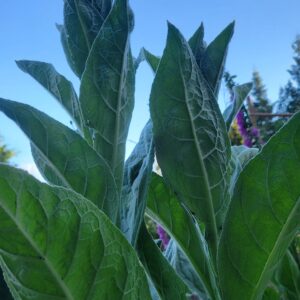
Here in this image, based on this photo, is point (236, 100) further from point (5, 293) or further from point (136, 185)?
point (5, 293)

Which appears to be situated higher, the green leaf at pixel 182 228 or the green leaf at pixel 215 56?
the green leaf at pixel 215 56

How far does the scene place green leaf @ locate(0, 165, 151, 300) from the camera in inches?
12.4

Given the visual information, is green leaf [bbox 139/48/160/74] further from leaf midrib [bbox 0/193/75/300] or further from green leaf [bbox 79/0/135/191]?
leaf midrib [bbox 0/193/75/300]

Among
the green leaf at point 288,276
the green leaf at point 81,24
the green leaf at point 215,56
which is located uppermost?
the green leaf at point 81,24

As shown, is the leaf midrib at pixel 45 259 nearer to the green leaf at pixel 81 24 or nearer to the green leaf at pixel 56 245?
the green leaf at pixel 56 245

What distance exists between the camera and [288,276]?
0.70 meters

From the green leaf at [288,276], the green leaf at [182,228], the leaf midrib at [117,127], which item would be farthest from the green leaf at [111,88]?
the green leaf at [288,276]

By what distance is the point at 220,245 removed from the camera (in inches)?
17.5

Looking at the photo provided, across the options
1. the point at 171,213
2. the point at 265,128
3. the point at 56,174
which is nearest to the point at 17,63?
the point at 56,174

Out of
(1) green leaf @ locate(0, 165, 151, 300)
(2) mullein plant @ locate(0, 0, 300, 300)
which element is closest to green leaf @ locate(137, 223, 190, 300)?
(2) mullein plant @ locate(0, 0, 300, 300)

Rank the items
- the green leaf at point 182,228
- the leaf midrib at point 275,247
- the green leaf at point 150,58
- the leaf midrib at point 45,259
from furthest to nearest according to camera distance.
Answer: the green leaf at point 150,58 < the green leaf at point 182,228 < the leaf midrib at point 275,247 < the leaf midrib at point 45,259

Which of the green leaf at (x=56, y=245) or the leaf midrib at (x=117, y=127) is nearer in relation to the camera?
the green leaf at (x=56, y=245)

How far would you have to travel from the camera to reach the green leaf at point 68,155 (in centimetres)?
44

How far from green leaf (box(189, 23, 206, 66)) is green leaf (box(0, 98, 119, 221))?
0.18 meters
